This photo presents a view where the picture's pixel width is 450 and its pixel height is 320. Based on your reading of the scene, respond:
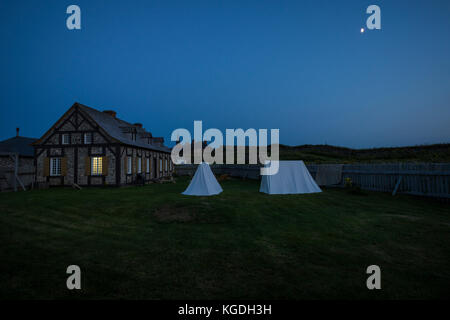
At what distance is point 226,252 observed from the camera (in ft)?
15.8

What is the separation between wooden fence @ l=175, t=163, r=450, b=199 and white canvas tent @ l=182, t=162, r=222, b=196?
869 centimetres

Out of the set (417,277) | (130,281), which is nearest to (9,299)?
(130,281)

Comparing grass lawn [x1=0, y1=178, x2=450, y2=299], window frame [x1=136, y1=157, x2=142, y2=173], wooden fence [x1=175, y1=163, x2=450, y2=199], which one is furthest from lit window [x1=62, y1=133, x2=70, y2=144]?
wooden fence [x1=175, y1=163, x2=450, y2=199]

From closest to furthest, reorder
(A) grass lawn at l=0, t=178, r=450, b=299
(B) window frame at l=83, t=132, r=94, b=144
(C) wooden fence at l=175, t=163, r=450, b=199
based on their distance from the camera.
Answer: (A) grass lawn at l=0, t=178, r=450, b=299, (C) wooden fence at l=175, t=163, r=450, b=199, (B) window frame at l=83, t=132, r=94, b=144

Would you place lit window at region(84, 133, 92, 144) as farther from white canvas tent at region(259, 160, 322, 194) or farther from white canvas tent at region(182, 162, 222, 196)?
white canvas tent at region(259, 160, 322, 194)

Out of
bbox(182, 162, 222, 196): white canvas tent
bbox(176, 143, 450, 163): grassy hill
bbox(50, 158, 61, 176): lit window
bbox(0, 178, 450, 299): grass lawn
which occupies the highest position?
bbox(176, 143, 450, 163): grassy hill

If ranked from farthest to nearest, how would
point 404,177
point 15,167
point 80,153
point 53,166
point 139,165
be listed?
point 139,165
point 53,166
point 80,153
point 15,167
point 404,177

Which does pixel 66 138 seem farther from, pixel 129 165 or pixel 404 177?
pixel 404 177

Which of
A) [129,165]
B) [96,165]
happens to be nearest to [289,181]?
[129,165]

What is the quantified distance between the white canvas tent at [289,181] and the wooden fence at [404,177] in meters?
3.08

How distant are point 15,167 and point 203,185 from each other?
14.6m

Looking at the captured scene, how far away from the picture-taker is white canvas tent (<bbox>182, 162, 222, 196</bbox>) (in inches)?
491
